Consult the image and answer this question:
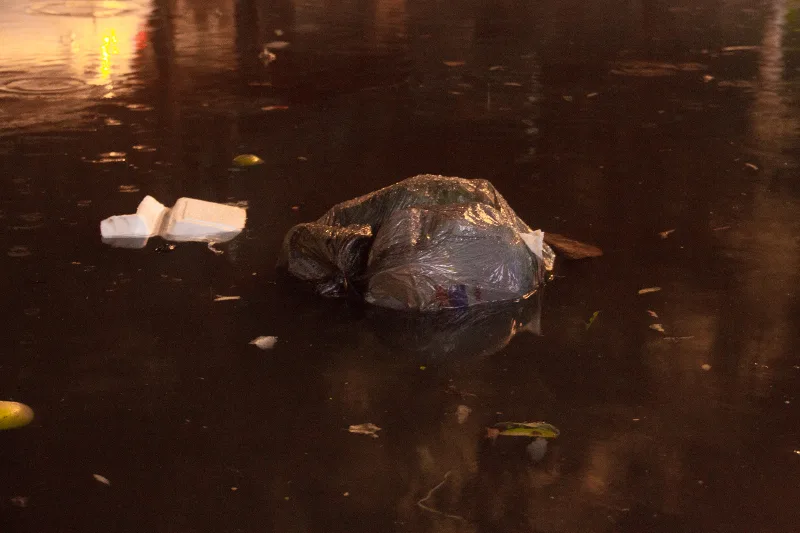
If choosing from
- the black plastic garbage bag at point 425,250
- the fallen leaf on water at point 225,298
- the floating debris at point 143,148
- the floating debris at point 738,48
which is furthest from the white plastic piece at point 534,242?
the floating debris at point 738,48

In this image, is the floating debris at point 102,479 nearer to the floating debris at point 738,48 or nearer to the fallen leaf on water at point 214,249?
the fallen leaf on water at point 214,249

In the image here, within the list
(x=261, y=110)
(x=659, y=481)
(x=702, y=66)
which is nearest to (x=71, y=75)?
(x=261, y=110)

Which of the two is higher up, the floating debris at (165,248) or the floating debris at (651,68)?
the floating debris at (651,68)

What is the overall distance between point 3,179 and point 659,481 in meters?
3.83

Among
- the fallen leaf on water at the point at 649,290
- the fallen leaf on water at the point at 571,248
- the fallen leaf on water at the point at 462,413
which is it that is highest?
the fallen leaf on water at the point at 571,248

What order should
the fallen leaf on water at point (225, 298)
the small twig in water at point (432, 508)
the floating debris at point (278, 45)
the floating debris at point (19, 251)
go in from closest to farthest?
the small twig in water at point (432, 508), the fallen leaf on water at point (225, 298), the floating debris at point (19, 251), the floating debris at point (278, 45)

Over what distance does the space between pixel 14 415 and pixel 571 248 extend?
92.0 inches

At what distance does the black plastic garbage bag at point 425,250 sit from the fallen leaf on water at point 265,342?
41cm

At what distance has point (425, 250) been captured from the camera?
347 cm

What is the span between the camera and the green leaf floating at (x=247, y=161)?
17.3 feet

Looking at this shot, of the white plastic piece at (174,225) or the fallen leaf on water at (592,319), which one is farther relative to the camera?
the white plastic piece at (174,225)

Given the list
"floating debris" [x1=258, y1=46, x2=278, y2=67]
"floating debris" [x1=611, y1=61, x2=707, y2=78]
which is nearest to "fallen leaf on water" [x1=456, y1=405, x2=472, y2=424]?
"floating debris" [x1=611, y1=61, x2=707, y2=78]

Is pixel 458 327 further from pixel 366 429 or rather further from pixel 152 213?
pixel 152 213

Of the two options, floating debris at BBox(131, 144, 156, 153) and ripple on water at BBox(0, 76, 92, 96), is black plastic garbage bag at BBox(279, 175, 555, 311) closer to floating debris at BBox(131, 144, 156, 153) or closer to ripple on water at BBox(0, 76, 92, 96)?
floating debris at BBox(131, 144, 156, 153)
